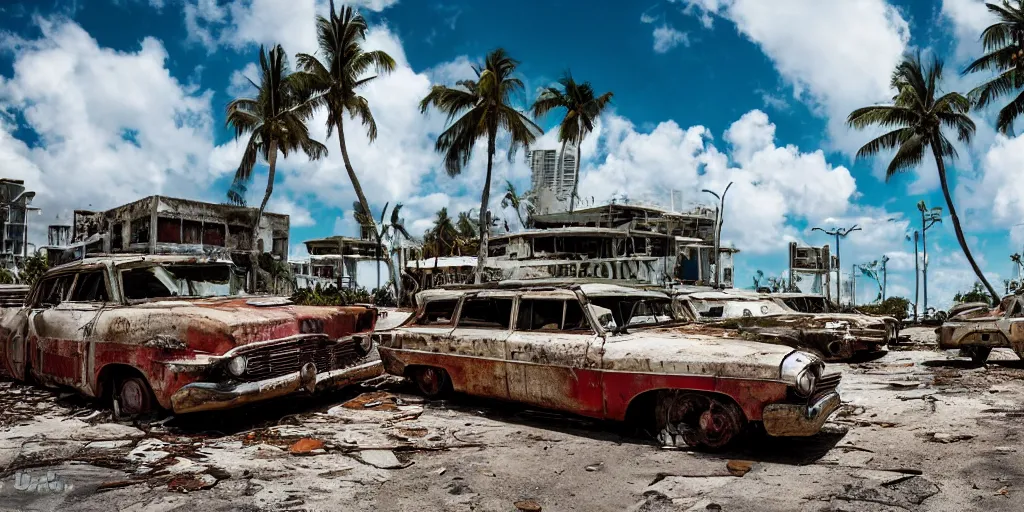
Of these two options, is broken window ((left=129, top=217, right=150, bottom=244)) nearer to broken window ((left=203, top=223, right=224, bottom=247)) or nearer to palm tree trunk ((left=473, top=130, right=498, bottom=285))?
broken window ((left=203, top=223, right=224, bottom=247))

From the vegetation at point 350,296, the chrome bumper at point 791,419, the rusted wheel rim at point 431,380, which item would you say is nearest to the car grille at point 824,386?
the chrome bumper at point 791,419

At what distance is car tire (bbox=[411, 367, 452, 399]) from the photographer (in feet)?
23.6

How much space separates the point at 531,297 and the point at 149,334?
144 inches

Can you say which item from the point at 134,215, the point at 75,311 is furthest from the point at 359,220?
the point at 75,311

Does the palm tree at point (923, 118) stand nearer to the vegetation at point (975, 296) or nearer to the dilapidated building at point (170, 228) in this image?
the vegetation at point (975, 296)

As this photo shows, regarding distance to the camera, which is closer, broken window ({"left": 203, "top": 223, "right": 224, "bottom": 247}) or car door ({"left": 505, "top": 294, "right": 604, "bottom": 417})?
car door ({"left": 505, "top": 294, "right": 604, "bottom": 417})

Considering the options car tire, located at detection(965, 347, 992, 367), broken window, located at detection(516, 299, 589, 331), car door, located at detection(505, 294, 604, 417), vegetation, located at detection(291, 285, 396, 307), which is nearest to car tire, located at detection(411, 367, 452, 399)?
car door, located at detection(505, 294, 604, 417)

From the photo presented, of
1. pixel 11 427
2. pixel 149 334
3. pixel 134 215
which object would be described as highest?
pixel 134 215

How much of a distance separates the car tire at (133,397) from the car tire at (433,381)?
271 cm

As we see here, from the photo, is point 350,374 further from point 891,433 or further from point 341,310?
point 891,433

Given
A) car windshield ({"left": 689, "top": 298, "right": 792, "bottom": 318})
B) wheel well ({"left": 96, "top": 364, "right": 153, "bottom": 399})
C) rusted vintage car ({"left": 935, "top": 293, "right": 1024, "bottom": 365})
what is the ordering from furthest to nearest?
car windshield ({"left": 689, "top": 298, "right": 792, "bottom": 318}), rusted vintage car ({"left": 935, "top": 293, "right": 1024, "bottom": 365}), wheel well ({"left": 96, "top": 364, "right": 153, "bottom": 399})

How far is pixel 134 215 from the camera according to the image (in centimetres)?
2945

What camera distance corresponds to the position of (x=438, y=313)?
735cm

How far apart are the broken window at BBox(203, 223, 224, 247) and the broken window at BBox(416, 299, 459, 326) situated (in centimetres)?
2687
